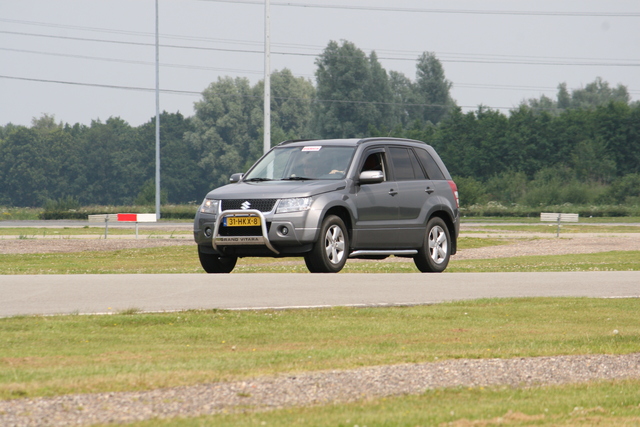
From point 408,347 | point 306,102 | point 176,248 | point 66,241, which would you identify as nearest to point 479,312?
point 408,347

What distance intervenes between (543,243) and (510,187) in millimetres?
40516

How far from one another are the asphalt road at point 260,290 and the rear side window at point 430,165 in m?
1.78

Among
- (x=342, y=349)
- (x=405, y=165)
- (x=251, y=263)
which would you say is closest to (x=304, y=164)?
(x=405, y=165)

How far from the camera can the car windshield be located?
14609 mm

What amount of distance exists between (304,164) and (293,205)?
1.44 metres

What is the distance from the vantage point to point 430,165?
16.5 metres

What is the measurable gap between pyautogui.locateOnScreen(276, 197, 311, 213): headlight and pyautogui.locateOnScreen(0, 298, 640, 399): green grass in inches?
93.0

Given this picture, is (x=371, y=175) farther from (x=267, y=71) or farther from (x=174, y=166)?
(x=174, y=166)

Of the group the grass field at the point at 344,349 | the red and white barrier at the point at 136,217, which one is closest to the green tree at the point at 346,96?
the red and white barrier at the point at 136,217

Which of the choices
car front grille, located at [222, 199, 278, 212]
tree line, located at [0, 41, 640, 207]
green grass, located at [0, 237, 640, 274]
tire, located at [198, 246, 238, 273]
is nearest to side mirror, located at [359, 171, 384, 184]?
car front grille, located at [222, 199, 278, 212]

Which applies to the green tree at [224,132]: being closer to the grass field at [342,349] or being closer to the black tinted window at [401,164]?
the black tinted window at [401,164]

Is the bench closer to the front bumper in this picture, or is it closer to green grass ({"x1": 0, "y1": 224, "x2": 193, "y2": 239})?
green grass ({"x1": 0, "y1": 224, "x2": 193, "y2": 239})

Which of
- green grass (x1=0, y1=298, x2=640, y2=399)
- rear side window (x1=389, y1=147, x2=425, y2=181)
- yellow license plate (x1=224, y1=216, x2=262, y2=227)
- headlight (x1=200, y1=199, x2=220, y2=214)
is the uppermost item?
rear side window (x1=389, y1=147, x2=425, y2=181)

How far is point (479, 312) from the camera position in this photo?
11.8 metres
